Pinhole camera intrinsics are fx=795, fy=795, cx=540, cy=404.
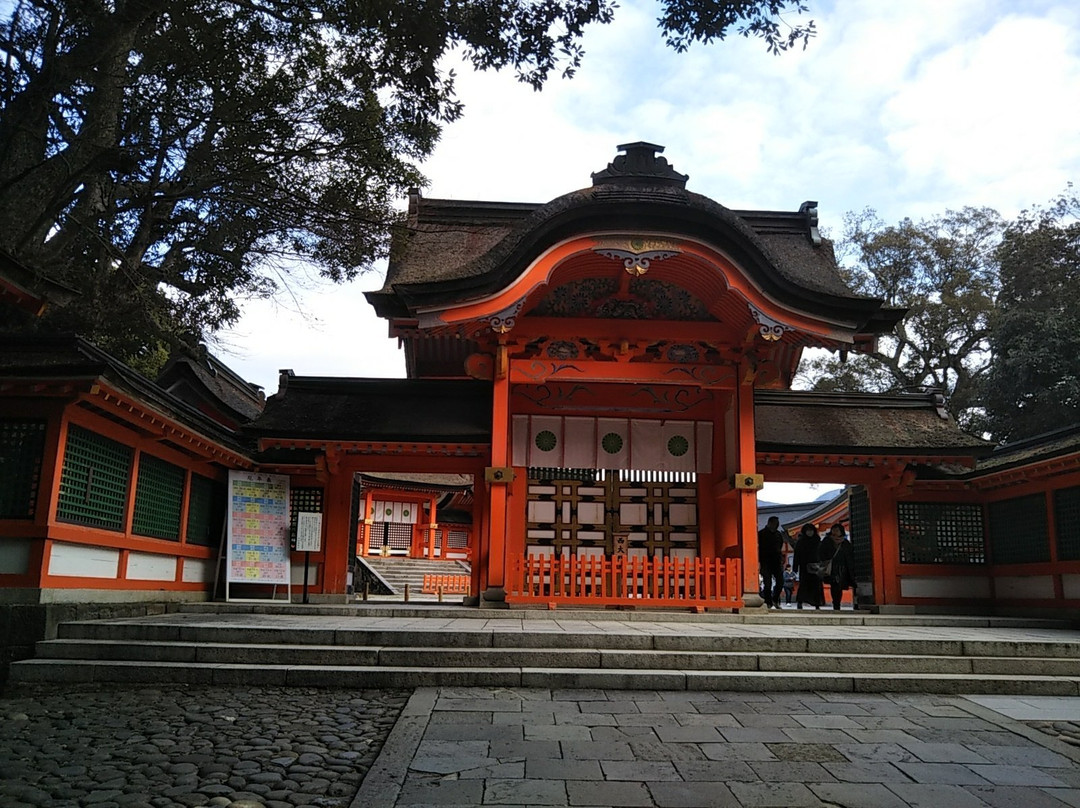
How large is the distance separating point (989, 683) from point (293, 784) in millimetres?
5432

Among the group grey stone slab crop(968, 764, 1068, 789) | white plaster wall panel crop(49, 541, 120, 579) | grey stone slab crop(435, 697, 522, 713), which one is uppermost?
white plaster wall panel crop(49, 541, 120, 579)

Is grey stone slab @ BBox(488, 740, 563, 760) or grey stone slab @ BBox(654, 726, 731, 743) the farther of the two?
grey stone slab @ BBox(654, 726, 731, 743)

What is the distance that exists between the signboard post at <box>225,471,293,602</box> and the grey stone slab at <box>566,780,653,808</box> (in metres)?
8.26

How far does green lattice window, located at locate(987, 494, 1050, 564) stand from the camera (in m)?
10.9

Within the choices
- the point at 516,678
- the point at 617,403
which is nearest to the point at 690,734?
the point at 516,678

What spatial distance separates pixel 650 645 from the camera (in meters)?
7.07

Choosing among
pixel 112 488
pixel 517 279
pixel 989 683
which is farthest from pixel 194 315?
pixel 989 683

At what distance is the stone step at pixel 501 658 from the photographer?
6.57m

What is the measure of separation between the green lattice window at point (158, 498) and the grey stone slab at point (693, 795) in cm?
736

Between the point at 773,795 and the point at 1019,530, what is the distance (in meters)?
9.51

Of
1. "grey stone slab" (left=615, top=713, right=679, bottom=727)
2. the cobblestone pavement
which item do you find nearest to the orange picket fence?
the cobblestone pavement

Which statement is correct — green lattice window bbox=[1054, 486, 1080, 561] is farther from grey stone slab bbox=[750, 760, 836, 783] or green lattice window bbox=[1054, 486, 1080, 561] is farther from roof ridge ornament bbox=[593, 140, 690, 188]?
grey stone slab bbox=[750, 760, 836, 783]

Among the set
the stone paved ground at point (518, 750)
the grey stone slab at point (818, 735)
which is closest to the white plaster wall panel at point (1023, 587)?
the stone paved ground at point (518, 750)

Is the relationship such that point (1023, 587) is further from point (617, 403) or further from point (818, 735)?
point (818, 735)
